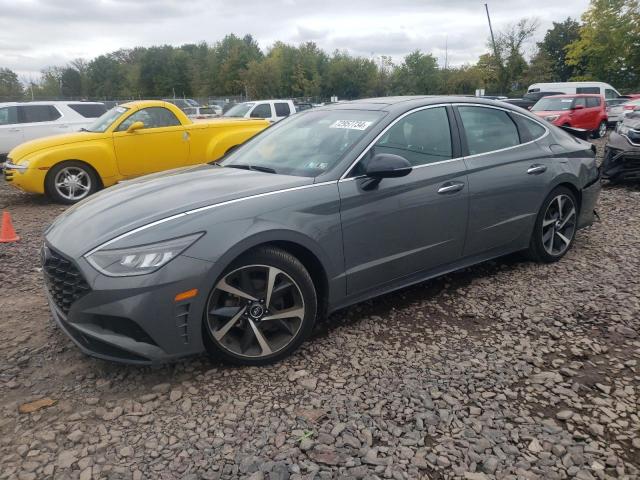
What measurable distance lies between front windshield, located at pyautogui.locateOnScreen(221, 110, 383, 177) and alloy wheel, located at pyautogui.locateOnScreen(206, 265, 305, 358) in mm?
803

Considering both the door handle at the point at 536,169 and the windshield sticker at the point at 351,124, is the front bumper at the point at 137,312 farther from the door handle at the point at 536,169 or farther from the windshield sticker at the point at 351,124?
the door handle at the point at 536,169

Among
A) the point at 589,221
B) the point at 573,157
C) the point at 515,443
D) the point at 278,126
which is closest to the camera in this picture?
the point at 515,443

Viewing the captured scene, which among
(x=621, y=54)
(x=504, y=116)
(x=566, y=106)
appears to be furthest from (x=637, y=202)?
(x=621, y=54)

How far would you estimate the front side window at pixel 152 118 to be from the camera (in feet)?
Result: 28.1

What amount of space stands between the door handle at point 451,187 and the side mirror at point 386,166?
1.77 feet

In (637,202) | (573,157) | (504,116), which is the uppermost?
(504,116)

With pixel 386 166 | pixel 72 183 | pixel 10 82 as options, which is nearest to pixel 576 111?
pixel 72 183

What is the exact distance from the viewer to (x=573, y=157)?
486cm

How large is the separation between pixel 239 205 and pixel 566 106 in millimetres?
16398

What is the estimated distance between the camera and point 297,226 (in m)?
3.13

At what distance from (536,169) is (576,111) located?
1381 cm

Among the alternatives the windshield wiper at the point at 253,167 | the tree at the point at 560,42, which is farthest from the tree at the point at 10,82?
the windshield wiper at the point at 253,167

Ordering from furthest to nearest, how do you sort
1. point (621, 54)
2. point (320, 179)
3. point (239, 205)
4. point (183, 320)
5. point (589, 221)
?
point (621, 54) → point (589, 221) → point (320, 179) → point (239, 205) → point (183, 320)

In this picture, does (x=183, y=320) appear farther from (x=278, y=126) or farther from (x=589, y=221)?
(x=589, y=221)
